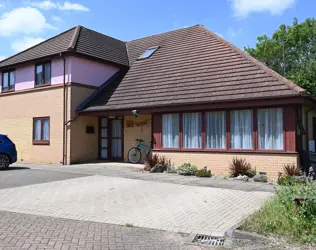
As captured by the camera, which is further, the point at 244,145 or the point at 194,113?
the point at 194,113

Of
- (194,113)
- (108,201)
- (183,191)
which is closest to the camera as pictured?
(108,201)

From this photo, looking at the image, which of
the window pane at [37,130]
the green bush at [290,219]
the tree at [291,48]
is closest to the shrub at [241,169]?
the green bush at [290,219]

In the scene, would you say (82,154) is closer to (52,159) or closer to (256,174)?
(52,159)

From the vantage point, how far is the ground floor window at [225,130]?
1184 cm

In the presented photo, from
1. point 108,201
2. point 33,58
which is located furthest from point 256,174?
point 33,58

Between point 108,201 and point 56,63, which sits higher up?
point 56,63

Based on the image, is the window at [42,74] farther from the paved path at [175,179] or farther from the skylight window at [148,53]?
the paved path at [175,179]

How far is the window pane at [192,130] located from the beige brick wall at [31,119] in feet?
22.2

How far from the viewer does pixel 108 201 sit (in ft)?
26.7

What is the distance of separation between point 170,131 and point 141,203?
667 centimetres

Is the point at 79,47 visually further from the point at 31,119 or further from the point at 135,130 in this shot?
the point at 135,130

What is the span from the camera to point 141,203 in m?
7.94

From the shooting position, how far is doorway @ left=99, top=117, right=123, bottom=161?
17734 millimetres

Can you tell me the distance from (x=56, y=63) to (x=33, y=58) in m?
1.66
